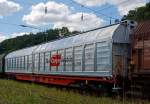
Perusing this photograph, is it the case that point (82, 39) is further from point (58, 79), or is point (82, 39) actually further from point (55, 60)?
point (55, 60)

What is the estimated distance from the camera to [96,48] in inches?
770

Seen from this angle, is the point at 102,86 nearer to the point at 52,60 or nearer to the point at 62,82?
the point at 62,82

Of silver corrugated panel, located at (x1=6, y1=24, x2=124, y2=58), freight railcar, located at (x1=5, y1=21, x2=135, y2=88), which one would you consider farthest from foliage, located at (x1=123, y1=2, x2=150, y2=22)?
freight railcar, located at (x1=5, y1=21, x2=135, y2=88)

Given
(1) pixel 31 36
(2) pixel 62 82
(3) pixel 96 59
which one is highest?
(1) pixel 31 36

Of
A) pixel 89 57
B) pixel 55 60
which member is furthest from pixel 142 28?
pixel 55 60

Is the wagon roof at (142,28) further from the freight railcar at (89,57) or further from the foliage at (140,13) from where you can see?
the foliage at (140,13)

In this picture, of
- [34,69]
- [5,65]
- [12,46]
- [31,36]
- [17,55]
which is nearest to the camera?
[34,69]

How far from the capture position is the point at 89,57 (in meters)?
20.2

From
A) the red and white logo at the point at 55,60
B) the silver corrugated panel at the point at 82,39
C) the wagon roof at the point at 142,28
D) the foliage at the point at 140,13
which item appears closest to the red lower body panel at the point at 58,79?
the red and white logo at the point at 55,60

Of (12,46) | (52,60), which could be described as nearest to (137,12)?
(52,60)

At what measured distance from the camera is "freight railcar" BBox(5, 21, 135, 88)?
18.2 m

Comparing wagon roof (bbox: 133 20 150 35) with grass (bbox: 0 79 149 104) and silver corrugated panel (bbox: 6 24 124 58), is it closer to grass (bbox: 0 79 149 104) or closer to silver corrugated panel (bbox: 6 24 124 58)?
silver corrugated panel (bbox: 6 24 124 58)

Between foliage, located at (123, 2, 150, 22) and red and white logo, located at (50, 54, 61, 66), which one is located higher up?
foliage, located at (123, 2, 150, 22)

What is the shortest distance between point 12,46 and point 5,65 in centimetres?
6822
